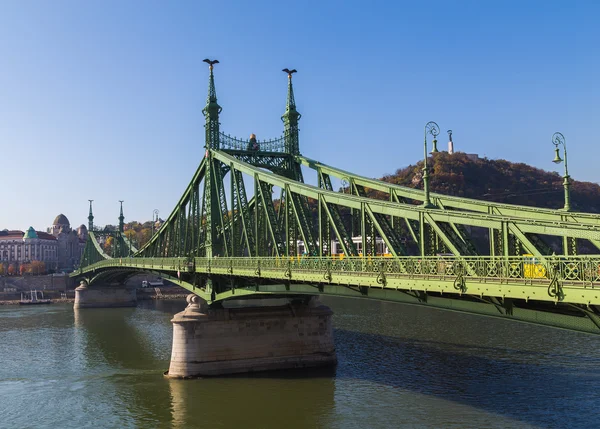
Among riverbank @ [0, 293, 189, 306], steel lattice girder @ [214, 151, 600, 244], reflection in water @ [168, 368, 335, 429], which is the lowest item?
reflection in water @ [168, 368, 335, 429]

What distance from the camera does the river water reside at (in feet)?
92.2

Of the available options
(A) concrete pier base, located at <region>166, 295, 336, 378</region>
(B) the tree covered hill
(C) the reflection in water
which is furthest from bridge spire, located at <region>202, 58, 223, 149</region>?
(B) the tree covered hill

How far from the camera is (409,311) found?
246 feet

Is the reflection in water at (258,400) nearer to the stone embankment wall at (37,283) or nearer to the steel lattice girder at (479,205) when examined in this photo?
the steel lattice girder at (479,205)

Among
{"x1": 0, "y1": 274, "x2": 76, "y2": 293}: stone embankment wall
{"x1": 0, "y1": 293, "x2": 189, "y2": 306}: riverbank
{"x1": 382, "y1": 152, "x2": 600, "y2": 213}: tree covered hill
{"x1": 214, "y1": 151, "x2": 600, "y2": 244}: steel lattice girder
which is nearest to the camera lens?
{"x1": 214, "y1": 151, "x2": 600, "y2": 244}: steel lattice girder

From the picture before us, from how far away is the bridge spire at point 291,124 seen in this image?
46656 mm

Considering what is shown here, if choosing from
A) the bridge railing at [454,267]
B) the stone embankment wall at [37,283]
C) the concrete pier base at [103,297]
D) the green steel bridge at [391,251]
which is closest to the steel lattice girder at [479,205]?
the green steel bridge at [391,251]

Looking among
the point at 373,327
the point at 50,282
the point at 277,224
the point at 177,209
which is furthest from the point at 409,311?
the point at 50,282

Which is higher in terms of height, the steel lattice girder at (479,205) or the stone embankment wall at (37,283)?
the steel lattice girder at (479,205)

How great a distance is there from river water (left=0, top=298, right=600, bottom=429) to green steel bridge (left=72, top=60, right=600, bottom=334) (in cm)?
660

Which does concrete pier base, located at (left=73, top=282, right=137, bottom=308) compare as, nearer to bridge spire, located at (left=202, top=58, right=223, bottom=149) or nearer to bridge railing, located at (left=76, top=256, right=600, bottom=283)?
bridge spire, located at (left=202, top=58, right=223, bottom=149)

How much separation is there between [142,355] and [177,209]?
16413 millimetres

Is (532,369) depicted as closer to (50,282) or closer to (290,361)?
(290,361)

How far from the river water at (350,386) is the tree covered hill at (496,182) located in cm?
9285
